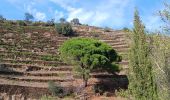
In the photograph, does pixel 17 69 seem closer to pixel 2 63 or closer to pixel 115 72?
pixel 2 63

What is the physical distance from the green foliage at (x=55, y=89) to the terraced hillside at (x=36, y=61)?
966 mm

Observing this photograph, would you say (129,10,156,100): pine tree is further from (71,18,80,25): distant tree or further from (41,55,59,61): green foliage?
(71,18,80,25): distant tree

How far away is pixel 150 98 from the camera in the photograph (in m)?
29.2

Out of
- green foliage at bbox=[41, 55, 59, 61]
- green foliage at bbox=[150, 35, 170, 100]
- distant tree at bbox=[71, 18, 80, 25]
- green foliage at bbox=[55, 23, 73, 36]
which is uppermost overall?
distant tree at bbox=[71, 18, 80, 25]

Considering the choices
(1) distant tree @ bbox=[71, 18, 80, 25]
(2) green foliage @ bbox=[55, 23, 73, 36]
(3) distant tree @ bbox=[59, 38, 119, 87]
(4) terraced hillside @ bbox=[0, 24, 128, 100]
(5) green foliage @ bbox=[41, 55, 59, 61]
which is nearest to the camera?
(3) distant tree @ bbox=[59, 38, 119, 87]

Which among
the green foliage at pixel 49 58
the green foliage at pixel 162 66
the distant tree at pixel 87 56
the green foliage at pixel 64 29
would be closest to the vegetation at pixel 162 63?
the green foliage at pixel 162 66

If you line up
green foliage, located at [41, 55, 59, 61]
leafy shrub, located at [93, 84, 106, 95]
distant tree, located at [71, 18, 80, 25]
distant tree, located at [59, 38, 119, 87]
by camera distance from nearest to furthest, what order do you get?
distant tree, located at [59, 38, 119, 87] < leafy shrub, located at [93, 84, 106, 95] < green foliage, located at [41, 55, 59, 61] < distant tree, located at [71, 18, 80, 25]

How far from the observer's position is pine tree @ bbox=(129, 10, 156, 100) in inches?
1152

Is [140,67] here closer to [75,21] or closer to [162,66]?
[162,66]

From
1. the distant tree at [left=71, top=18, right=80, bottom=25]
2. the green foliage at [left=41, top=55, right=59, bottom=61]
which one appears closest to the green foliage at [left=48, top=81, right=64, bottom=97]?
the green foliage at [left=41, top=55, right=59, bottom=61]

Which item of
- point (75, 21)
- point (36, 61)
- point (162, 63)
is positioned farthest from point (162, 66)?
point (75, 21)

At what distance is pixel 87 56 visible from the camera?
2216 inches

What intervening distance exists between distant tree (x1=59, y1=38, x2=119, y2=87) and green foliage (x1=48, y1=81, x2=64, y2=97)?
2.66 m

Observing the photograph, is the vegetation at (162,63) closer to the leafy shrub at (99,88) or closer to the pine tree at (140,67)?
the pine tree at (140,67)
